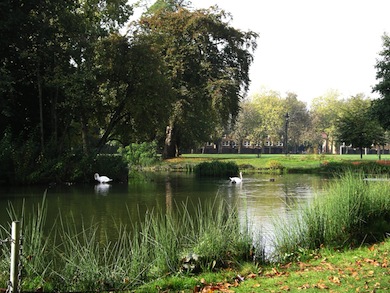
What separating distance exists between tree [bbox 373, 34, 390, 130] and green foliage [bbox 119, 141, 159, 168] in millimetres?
18063

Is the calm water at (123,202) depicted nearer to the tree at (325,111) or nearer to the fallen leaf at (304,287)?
the fallen leaf at (304,287)

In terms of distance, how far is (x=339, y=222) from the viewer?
9.01 meters

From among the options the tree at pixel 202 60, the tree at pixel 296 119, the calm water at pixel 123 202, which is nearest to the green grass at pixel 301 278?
the calm water at pixel 123 202

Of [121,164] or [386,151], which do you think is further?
[386,151]

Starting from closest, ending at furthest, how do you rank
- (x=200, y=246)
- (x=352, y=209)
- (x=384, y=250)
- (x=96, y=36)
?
(x=200, y=246), (x=384, y=250), (x=352, y=209), (x=96, y=36)

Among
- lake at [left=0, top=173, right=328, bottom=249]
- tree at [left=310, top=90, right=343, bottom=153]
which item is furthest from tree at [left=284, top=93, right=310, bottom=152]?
lake at [left=0, top=173, right=328, bottom=249]

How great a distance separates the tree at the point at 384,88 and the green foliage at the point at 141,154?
18.1 metres

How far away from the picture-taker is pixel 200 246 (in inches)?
289

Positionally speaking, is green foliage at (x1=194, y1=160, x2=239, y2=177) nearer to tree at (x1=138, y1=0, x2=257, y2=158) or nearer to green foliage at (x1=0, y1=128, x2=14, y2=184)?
tree at (x1=138, y1=0, x2=257, y2=158)

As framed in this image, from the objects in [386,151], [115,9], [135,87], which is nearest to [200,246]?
[135,87]

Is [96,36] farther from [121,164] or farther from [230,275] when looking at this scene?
[230,275]

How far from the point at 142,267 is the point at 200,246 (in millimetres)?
1030

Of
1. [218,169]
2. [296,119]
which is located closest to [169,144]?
[218,169]

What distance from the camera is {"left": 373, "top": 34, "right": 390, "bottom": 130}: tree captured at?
31922 mm
